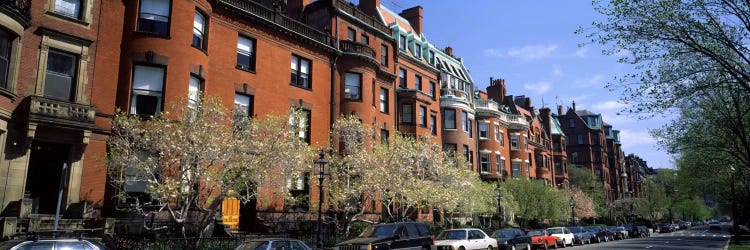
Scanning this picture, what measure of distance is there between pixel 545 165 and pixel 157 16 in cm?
5462

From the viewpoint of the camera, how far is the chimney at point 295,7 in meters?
36.1

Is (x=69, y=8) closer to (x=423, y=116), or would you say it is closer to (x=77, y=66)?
(x=77, y=66)

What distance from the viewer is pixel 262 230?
25.6m

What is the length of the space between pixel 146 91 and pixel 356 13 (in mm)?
17494

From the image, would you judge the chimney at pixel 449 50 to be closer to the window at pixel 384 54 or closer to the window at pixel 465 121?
the window at pixel 465 121

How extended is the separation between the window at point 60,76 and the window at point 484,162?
37.4m

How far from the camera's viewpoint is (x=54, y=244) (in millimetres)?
11156

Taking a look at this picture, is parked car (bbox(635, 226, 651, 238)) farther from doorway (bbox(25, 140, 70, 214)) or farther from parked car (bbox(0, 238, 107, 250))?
parked car (bbox(0, 238, 107, 250))

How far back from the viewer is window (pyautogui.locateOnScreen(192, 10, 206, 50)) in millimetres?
24078

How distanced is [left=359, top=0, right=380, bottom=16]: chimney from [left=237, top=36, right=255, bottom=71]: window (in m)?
16.0

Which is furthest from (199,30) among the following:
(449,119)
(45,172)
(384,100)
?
(449,119)

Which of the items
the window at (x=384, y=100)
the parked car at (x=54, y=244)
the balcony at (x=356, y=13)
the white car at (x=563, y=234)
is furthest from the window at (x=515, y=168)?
the parked car at (x=54, y=244)

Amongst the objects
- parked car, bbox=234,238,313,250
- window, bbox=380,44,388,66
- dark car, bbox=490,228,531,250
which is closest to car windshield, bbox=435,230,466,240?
dark car, bbox=490,228,531,250

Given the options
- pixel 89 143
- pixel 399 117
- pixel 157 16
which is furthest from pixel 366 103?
pixel 89 143
